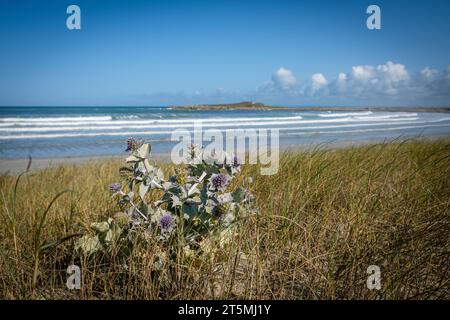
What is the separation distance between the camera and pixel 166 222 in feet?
5.96

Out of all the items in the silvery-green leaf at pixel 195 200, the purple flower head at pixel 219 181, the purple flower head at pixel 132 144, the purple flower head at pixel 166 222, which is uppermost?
the purple flower head at pixel 132 144

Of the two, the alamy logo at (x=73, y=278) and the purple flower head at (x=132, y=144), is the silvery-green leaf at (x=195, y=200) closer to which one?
the purple flower head at (x=132, y=144)

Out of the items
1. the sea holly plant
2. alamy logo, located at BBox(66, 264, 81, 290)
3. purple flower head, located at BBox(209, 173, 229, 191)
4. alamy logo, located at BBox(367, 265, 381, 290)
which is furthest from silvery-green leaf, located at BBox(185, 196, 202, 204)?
alamy logo, located at BBox(367, 265, 381, 290)

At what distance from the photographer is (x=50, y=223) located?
2.45 metres

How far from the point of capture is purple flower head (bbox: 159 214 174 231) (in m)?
1.82

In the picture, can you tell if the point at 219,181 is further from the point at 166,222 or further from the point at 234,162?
the point at 166,222

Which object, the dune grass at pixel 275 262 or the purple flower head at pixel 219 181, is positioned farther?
the purple flower head at pixel 219 181

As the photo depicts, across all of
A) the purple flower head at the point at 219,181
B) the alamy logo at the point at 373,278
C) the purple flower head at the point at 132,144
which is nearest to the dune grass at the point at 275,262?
the alamy logo at the point at 373,278

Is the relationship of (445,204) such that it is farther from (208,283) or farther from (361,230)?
(208,283)

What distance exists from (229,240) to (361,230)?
0.90 m

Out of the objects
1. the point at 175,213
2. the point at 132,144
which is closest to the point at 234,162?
the point at 175,213

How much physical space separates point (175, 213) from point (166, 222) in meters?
0.17

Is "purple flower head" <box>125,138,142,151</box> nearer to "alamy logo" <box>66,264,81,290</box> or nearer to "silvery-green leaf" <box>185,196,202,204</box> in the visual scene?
"silvery-green leaf" <box>185,196,202,204</box>

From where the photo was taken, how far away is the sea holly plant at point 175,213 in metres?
1.85
